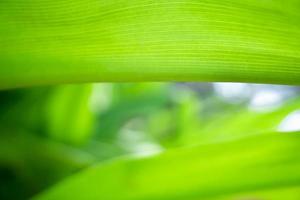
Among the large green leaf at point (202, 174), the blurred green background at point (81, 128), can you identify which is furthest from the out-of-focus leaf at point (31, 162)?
the large green leaf at point (202, 174)

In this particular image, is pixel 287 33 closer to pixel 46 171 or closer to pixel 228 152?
pixel 228 152

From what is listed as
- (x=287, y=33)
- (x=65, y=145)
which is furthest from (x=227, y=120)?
(x=287, y=33)

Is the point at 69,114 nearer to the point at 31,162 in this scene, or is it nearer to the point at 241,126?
the point at 31,162

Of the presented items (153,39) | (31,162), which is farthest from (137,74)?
(31,162)

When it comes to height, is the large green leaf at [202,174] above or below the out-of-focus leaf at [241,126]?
below

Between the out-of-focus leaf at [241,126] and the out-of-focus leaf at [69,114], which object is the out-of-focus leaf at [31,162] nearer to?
the out-of-focus leaf at [69,114]
